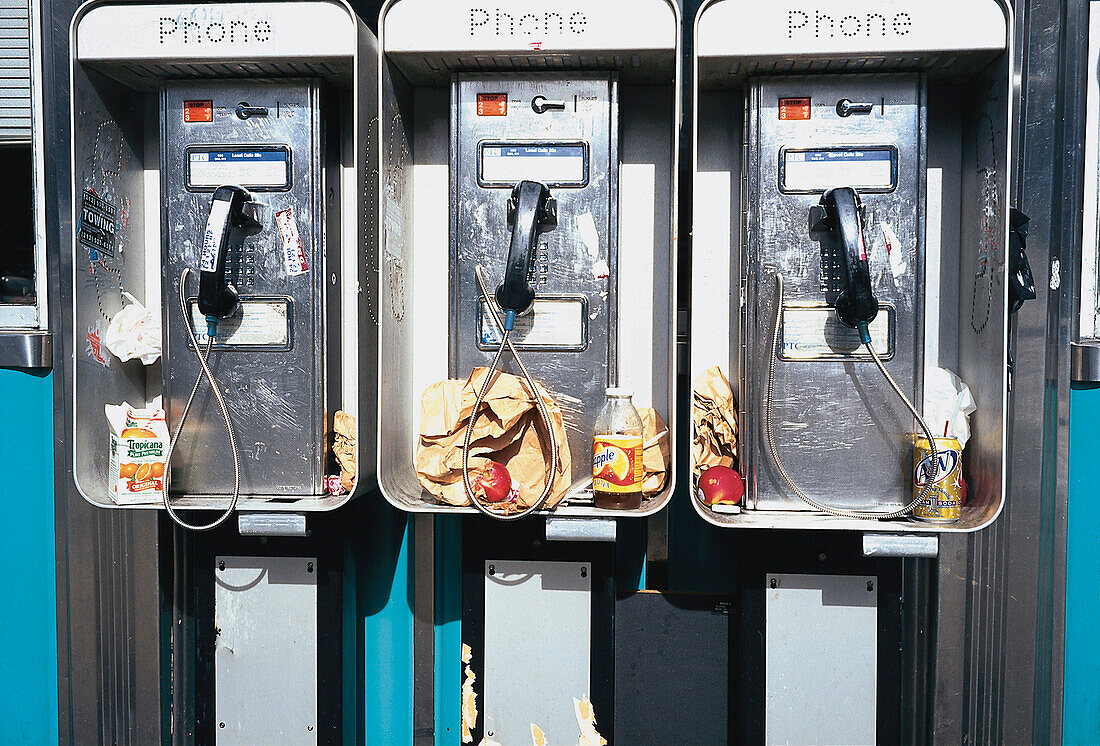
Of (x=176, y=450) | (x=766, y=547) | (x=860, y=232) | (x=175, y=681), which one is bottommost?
(x=175, y=681)

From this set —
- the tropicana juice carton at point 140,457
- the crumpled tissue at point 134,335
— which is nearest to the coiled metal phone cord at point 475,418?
the tropicana juice carton at point 140,457

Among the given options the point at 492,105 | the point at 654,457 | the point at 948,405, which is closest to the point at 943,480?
the point at 948,405

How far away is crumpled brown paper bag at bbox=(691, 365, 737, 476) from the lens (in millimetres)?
1760

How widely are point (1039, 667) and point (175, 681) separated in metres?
2.23

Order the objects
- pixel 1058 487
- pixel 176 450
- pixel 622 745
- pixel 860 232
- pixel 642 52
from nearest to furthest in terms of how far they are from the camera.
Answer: pixel 860 232 < pixel 642 52 < pixel 176 450 < pixel 1058 487 < pixel 622 745

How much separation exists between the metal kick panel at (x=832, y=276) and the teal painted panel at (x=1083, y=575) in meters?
0.62

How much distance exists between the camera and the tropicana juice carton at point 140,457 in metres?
1.73

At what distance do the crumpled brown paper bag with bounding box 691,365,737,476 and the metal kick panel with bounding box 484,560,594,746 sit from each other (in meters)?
0.36

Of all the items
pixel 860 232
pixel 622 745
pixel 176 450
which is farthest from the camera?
pixel 622 745

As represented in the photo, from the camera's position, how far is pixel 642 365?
1.90 m

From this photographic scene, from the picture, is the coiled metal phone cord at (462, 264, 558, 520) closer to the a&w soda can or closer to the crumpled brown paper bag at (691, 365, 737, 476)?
the crumpled brown paper bag at (691, 365, 737, 476)

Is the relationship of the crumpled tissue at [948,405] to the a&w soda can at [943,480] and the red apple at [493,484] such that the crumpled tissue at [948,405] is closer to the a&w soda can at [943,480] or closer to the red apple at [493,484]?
the a&w soda can at [943,480]

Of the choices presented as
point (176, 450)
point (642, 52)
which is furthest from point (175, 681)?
point (642, 52)

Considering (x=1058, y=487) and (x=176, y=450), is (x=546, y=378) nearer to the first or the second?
(x=176, y=450)
